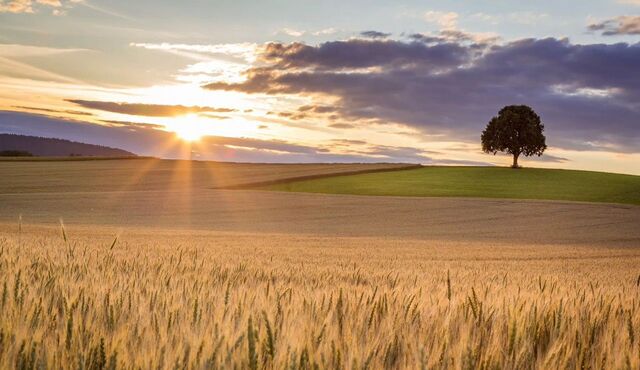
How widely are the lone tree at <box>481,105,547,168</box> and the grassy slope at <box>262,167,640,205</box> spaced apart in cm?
631

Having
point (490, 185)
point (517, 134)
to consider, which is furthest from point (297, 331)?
point (517, 134)

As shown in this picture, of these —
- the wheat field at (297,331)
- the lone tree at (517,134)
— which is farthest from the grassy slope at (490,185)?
the wheat field at (297,331)

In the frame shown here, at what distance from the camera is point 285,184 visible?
67.8 meters

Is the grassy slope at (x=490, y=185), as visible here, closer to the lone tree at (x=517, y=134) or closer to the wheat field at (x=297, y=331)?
the lone tree at (x=517, y=134)

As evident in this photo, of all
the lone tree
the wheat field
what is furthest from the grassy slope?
the wheat field

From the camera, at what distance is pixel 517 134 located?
85875 mm

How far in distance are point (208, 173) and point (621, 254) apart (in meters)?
61.7

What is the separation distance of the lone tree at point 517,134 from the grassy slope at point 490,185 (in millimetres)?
6314

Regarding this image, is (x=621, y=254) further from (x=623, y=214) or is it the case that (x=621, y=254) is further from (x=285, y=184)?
(x=285, y=184)

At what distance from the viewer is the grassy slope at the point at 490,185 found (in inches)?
2334

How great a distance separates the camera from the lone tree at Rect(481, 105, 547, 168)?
280ft

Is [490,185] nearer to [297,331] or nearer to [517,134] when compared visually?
[517,134]

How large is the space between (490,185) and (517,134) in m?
23.4

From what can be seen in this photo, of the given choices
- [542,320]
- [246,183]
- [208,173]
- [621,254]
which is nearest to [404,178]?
[246,183]
